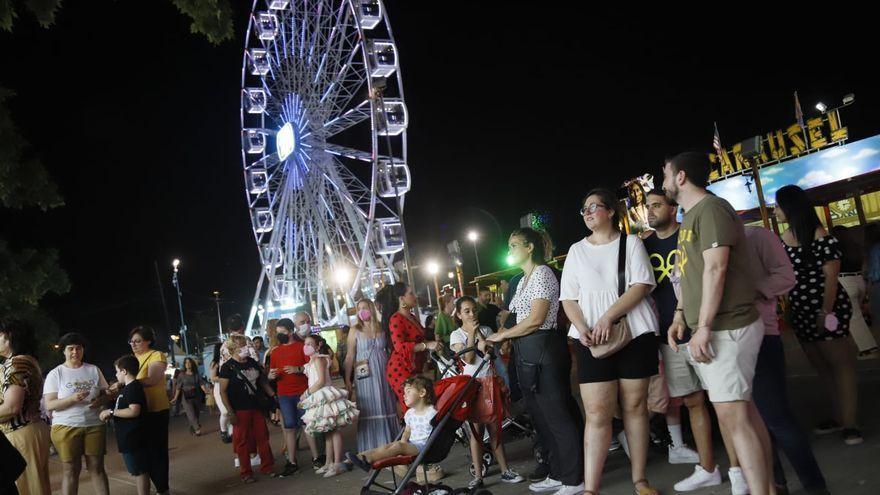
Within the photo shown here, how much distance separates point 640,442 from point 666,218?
1512mm

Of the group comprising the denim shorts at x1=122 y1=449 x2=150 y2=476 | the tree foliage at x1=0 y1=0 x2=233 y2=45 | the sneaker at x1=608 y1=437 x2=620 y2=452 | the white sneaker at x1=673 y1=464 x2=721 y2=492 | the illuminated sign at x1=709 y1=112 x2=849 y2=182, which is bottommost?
the sneaker at x1=608 y1=437 x2=620 y2=452

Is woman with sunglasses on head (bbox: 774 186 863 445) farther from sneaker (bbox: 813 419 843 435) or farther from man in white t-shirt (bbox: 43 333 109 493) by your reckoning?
man in white t-shirt (bbox: 43 333 109 493)

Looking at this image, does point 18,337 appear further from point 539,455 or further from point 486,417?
point 539,455

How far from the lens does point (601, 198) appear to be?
429 cm

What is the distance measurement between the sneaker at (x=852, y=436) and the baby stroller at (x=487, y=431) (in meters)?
2.56

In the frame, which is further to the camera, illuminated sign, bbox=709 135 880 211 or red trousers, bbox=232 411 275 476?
illuminated sign, bbox=709 135 880 211

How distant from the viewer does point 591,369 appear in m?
4.11

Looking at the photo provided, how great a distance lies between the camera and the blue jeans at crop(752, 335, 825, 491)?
3531 millimetres

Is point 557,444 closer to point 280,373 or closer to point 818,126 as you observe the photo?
point 280,373

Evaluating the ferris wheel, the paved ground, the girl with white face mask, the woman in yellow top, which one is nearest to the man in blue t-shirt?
the paved ground

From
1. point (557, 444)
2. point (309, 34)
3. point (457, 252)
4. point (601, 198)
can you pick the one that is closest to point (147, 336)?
point (557, 444)

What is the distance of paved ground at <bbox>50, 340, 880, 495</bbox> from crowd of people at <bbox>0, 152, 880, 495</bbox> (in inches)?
7.1

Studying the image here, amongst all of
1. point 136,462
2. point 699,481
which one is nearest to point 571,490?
point 699,481

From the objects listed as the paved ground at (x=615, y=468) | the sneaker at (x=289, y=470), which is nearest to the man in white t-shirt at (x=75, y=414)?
the paved ground at (x=615, y=468)
